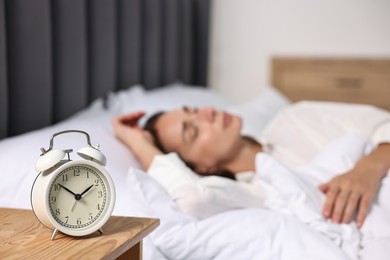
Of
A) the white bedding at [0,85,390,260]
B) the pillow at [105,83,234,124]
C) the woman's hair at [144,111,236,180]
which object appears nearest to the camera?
the white bedding at [0,85,390,260]

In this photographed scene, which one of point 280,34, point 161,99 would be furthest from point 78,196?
point 280,34

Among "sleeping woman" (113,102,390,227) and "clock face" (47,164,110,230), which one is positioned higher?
"clock face" (47,164,110,230)

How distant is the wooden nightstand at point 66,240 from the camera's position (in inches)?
30.6

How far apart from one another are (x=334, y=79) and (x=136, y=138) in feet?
4.88

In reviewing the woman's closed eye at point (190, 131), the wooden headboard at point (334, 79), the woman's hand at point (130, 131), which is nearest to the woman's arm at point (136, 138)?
the woman's hand at point (130, 131)

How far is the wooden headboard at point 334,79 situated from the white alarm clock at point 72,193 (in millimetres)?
2057

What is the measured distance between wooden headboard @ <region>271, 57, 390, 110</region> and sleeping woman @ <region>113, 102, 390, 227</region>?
0.80m

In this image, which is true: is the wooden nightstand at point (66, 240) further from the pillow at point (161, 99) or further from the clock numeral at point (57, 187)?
the pillow at point (161, 99)

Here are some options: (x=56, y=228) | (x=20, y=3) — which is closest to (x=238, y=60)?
(x=20, y=3)

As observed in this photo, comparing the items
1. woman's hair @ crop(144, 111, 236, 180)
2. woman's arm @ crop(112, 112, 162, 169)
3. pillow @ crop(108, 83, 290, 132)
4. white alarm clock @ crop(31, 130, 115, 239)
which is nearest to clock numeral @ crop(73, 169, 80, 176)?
white alarm clock @ crop(31, 130, 115, 239)

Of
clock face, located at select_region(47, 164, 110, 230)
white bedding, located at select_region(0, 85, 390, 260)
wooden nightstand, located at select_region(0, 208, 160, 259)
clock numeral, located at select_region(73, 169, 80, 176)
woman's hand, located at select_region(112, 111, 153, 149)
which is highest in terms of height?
clock numeral, located at select_region(73, 169, 80, 176)

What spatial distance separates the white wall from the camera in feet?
9.10

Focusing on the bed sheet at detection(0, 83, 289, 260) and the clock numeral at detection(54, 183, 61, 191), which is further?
the bed sheet at detection(0, 83, 289, 260)

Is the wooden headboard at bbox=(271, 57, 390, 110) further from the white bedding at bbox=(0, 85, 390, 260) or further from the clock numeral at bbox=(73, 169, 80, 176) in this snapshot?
the clock numeral at bbox=(73, 169, 80, 176)
